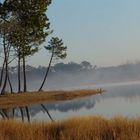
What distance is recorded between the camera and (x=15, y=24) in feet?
120

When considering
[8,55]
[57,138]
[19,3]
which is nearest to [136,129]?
[57,138]

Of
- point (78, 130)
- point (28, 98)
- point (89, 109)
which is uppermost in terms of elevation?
point (28, 98)

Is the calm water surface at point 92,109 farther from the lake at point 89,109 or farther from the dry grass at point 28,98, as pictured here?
the dry grass at point 28,98

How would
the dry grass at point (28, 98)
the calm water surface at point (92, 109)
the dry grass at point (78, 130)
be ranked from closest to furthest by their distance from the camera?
1. the dry grass at point (78, 130)
2. the calm water surface at point (92, 109)
3. the dry grass at point (28, 98)

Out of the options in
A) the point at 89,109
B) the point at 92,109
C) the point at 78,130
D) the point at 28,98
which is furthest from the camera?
the point at 28,98

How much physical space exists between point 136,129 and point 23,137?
3720 mm

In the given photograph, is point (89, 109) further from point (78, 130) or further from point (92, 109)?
point (78, 130)

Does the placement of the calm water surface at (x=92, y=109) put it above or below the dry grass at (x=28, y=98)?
below

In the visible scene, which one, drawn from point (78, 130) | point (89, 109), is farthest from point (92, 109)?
point (78, 130)

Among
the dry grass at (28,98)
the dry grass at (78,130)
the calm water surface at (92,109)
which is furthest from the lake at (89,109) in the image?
the dry grass at (78,130)

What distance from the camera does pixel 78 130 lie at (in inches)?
608

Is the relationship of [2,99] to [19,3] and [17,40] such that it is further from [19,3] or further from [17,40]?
[19,3]

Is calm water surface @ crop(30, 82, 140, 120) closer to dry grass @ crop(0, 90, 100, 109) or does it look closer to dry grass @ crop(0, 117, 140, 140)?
dry grass @ crop(0, 117, 140, 140)

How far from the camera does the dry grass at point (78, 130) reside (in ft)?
48.3
